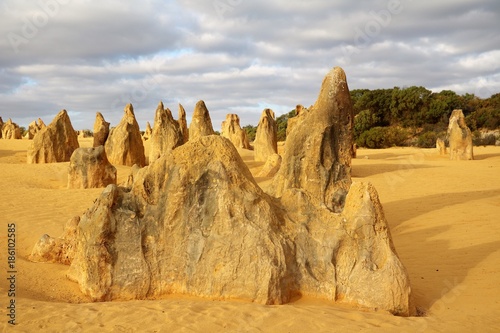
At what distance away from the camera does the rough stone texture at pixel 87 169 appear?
14.8 m

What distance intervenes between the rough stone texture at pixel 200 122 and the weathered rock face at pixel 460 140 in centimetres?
1179

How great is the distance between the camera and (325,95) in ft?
37.3

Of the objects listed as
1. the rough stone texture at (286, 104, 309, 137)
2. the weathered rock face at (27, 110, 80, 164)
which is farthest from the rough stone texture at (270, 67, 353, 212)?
the weathered rock face at (27, 110, 80, 164)

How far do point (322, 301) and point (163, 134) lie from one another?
50.9ft

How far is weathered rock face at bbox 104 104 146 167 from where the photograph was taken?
20.4 meters

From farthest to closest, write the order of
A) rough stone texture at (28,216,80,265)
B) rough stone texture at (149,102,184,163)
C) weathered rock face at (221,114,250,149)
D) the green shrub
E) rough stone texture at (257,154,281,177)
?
the green shrub → weathered rock face at (221,114,250,149) → rough stone texture at (149,102,184,163) → rough stone texture at (257,154,281,177) → rough stone texture at (28,216,80,265)

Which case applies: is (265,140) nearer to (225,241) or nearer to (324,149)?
(324,149)

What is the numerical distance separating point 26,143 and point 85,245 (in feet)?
94.5

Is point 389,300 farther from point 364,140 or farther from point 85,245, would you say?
point 364,140

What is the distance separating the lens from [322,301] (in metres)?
5.46

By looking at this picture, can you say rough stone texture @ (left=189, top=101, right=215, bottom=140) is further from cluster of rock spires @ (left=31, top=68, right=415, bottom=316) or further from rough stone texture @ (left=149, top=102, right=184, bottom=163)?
cluster of rock spires @ (left=31, top=68, right=415, bottom=316)

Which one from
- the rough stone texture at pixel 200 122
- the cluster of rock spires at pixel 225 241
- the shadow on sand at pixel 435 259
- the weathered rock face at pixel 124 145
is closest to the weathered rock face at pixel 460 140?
the rough stone texture at pixel 200 122

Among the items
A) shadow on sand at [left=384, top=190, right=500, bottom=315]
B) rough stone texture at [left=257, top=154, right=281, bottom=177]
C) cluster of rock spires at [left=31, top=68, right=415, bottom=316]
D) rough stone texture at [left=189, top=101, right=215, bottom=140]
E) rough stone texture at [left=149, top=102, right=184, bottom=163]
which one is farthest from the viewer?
rough stone texture at [left=189, top=101, right=215, bottom=140]

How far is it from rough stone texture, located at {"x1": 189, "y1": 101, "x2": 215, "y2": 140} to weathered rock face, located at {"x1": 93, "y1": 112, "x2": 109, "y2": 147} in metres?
5.07
